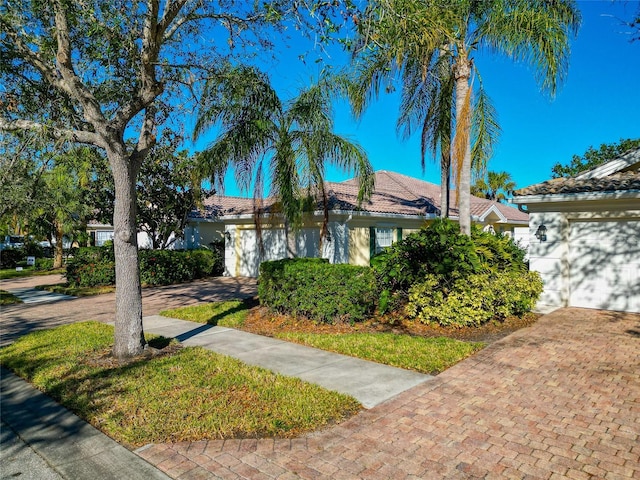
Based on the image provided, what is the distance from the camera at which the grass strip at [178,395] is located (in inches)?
162

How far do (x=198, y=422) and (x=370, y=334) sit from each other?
13.7 feet

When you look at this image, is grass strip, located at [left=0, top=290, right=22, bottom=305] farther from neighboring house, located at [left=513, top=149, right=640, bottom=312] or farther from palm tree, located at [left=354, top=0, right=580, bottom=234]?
neighboring house, located at [left=513, top=149, right=640, bottom=312]

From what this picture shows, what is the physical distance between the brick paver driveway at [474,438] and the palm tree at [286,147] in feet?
19.9

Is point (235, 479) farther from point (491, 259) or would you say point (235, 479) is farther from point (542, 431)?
point (491, 259)

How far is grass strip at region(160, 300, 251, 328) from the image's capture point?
935 cm

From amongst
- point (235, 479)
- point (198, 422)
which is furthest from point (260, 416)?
point (235, 479)

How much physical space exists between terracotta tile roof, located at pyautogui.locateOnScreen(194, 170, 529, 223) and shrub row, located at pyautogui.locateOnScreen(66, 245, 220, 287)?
9.64ft

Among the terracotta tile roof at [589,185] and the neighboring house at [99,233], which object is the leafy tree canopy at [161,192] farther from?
the neighboring house at [99,233]

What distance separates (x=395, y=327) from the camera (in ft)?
27.6

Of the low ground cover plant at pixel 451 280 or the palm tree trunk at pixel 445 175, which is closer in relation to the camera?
the low ground cover plant at pixel 451 280

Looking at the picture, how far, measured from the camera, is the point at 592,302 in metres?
9.73

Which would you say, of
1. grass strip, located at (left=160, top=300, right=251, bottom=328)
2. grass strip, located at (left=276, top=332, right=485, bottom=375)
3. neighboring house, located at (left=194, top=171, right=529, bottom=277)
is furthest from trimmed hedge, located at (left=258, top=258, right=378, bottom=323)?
neighboring house, located at (left=194, top=171, right=529, bottom=277)

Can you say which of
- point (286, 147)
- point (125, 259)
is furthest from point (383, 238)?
point (125, 259)

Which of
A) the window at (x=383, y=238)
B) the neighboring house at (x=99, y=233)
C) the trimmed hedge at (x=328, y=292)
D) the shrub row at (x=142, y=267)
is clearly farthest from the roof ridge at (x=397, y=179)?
the neighboring house at (x=99, y=233)
